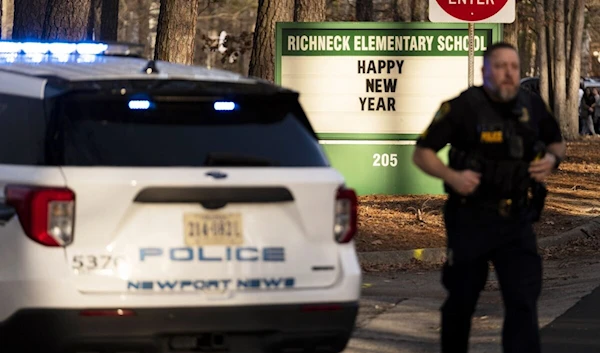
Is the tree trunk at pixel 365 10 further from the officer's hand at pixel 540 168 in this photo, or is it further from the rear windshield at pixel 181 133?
the rear windshield at pixel 181 133

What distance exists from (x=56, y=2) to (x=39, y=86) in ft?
33.4

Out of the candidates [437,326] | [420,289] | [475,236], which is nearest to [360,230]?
[420,289]

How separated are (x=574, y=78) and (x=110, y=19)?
48.4ft

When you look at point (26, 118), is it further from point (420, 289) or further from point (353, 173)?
point (353, 173)

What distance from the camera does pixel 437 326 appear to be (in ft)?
31.8

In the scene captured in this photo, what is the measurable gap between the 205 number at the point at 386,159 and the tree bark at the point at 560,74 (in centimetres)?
2178

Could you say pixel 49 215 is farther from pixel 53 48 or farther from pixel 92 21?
pixel 92 21

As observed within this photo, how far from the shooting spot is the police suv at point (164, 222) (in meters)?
6.32

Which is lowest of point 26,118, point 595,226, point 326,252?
point 595,226

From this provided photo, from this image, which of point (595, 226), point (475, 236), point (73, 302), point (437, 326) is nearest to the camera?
point (73, 302)

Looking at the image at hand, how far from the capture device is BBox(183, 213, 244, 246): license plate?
21.1ft

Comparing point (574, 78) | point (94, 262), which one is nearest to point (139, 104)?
point (94, 262)

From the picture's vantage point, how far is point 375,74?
16.8 metres

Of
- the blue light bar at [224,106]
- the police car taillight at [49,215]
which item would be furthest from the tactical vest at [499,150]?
the police car taillight at [49,215]
